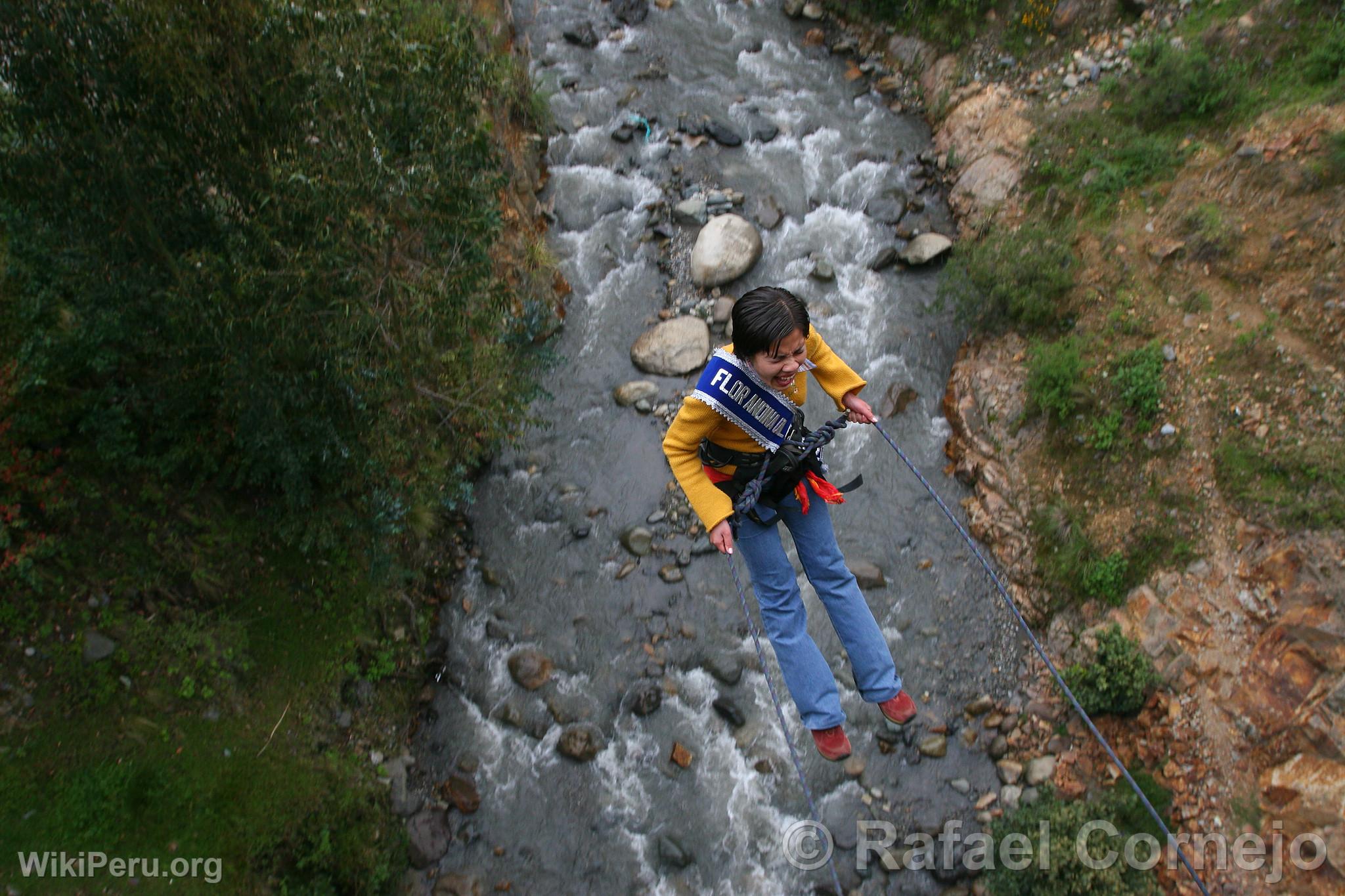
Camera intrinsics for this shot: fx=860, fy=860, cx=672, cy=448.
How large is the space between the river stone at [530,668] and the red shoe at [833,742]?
3.48 m

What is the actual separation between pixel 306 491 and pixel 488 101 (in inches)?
243

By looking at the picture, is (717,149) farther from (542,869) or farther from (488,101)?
(542,869)

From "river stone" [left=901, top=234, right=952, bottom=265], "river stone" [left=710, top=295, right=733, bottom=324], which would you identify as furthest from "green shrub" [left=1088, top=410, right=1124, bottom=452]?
"river stone" [left=710, top=295, right=733, bottom=324]

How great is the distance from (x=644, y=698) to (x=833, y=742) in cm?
282

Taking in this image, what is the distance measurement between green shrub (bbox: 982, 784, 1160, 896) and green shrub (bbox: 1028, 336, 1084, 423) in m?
3.57

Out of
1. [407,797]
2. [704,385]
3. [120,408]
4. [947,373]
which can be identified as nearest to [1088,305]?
[947,373]

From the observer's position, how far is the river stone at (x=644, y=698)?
792 centimetres

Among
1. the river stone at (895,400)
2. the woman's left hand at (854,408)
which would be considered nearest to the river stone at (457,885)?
the woman's left hand at (854,408)

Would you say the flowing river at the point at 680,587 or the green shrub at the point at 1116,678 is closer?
the green shrub at the point at 1116,678

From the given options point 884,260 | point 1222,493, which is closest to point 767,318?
point 1222,493

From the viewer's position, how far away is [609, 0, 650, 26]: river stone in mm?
14938

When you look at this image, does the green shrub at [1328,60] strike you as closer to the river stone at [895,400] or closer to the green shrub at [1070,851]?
the river stone at [895,400]

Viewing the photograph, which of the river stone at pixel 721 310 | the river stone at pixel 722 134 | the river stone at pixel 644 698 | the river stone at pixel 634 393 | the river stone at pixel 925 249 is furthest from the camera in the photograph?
the river stone at pixel 722 134

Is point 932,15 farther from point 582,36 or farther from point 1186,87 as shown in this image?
point 582,36
